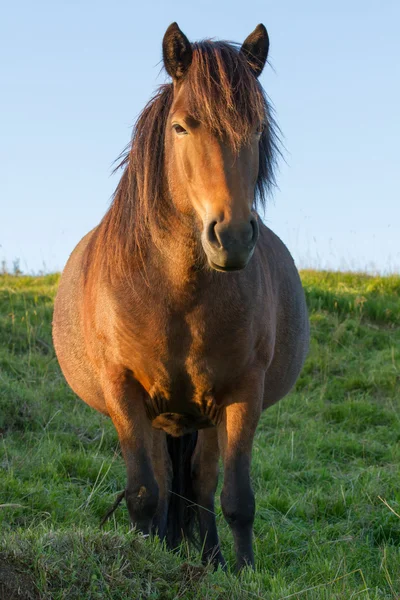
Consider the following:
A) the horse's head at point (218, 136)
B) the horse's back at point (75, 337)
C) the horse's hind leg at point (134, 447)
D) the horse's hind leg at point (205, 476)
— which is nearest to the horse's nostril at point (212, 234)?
the horse's head at point (218, 136)

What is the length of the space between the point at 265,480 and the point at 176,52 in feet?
11.0

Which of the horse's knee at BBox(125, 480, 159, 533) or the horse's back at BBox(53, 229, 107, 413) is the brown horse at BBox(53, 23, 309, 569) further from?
the horse's back at BBox(53, 229, 107, 413)

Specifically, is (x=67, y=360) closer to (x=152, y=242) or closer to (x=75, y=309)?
(x=75, y=309)

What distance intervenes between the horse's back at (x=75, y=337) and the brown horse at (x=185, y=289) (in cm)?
53

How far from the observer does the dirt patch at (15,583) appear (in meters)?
2.76

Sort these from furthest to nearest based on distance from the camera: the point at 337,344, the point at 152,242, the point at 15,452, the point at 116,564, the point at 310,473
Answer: the point at 337,344, the point at 310,473, the point at 15,452, the point at 152,242, the point at 116,564

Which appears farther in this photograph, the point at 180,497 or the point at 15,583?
the point at 180,497

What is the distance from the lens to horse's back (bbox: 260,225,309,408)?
185 inches

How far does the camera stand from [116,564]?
2.96 m

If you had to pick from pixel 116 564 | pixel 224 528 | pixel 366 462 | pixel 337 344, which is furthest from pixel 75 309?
pixel 337 344

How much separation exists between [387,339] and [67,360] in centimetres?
521

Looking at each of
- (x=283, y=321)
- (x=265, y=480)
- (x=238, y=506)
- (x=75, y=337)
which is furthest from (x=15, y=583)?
(x=265, y=480)

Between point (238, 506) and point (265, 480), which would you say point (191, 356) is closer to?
point (238, 506)

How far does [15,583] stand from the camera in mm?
2781
